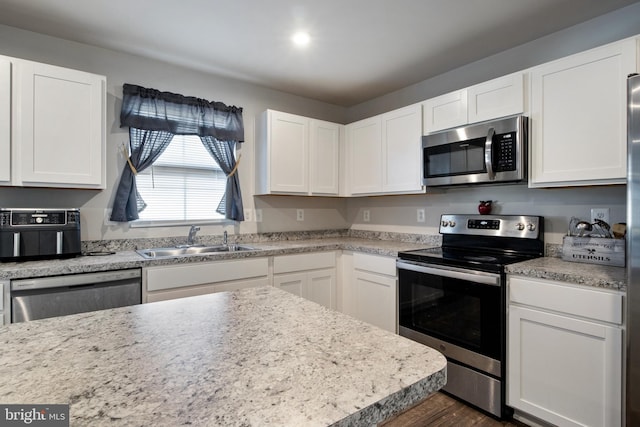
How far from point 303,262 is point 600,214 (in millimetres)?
2080

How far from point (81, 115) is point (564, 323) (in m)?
3.06

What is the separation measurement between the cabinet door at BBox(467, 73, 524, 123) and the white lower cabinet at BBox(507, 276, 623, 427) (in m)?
1.10

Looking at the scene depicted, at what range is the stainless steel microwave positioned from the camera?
2105 millimetres

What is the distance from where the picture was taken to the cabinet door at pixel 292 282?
9.01 feet

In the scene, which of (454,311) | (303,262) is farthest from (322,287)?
(454,311)

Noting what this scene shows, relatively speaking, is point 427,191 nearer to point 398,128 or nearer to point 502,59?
point 398,128

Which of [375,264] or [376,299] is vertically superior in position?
[375,264]

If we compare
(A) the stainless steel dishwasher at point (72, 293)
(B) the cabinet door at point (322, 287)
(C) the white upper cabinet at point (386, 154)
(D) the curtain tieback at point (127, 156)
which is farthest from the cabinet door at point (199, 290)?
(C) the white upper cabinet at point (386, 154)

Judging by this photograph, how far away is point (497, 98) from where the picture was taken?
224cm

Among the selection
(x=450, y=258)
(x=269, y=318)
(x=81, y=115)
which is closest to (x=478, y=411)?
(x=450, y=258)

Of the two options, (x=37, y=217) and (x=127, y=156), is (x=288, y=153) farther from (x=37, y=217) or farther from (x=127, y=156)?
(x=37, y=217)

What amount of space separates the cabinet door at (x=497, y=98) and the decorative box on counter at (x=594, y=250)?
34.2 inches

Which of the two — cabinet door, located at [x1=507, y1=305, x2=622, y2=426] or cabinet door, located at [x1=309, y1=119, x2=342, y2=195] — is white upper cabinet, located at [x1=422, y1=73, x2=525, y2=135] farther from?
cabinet door, located at [x1=507, y1=305, x2=622, y2=426]

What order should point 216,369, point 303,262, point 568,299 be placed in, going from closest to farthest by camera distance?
point 216,369, point 568,299, point 303,262
